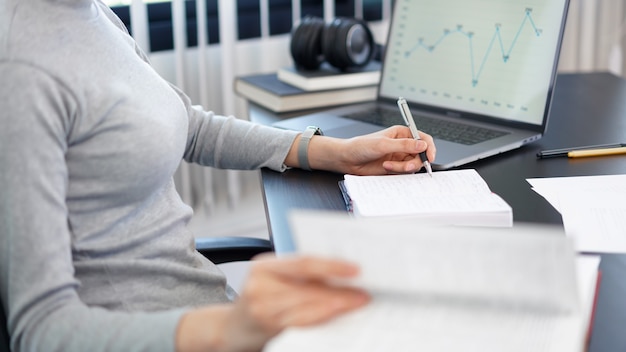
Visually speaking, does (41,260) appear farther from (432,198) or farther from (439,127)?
(439,127)

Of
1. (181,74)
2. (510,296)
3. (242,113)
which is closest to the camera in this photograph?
(510,296)

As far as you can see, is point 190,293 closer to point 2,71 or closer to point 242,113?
point 2,71

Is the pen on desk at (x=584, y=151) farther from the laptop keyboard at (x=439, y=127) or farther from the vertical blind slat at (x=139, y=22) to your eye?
the vertical blind slat at (x=139, y=22)

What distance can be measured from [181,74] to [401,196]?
1.11m

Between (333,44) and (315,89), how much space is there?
110 mm

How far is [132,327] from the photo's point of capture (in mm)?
744

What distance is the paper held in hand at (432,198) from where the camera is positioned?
917 millimetres

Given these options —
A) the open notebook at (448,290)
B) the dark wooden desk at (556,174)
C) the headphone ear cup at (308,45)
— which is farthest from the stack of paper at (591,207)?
the headphone ear cup at (308,45)

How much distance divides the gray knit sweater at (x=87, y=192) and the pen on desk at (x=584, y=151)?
0.55 meters

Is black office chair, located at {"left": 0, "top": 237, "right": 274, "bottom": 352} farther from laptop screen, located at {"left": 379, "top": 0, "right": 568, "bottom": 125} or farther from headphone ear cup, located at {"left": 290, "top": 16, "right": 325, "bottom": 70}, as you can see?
headphone ear cup, located at {"left": 290, "top": 16, "right": 325, "bottom": 70}

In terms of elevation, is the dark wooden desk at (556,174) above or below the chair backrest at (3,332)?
above

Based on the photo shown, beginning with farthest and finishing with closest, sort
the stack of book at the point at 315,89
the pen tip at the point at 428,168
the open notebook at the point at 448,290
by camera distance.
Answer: the stack of book at the point at 315,89
the pen tip at the point at 428,168
the open notebook at the point at 448,290

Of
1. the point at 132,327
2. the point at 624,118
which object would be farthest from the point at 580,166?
the point at 132,327

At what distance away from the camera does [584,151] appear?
3.94 feet
